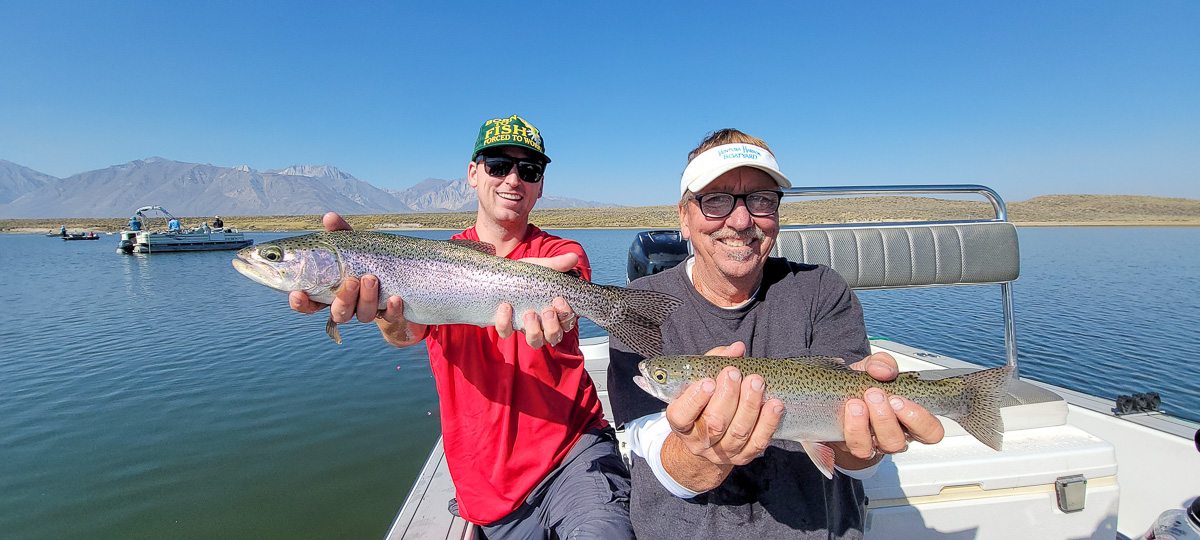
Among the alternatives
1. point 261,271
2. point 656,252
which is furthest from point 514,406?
point 656,252

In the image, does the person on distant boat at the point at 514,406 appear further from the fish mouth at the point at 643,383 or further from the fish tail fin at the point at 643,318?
the fish mouth at the point at 643,383

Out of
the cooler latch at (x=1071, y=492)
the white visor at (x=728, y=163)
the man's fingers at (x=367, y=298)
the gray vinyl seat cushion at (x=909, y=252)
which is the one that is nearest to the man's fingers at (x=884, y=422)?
the white visor at (x=728, y=163)

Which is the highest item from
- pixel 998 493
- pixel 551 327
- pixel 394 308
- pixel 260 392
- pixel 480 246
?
pixel 480 246

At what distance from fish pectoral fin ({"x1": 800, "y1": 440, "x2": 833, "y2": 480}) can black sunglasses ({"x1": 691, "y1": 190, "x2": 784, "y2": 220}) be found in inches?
46.5

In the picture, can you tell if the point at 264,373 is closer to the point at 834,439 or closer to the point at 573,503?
the point at 573,503

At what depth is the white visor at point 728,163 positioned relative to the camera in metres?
2.62

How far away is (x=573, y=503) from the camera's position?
3.03 metres

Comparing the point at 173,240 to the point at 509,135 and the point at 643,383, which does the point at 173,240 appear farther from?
the point at 643,383

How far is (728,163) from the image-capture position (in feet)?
8.61

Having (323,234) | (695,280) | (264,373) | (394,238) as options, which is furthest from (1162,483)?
(264,373)

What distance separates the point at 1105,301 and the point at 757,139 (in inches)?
981

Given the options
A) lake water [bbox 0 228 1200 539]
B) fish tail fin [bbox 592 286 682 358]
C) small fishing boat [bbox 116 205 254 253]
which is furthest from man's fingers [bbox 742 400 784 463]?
small fishing boat [bbox 116 205 254 253]

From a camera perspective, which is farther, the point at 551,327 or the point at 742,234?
the point at 551,327

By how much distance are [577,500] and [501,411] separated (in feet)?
2.37
